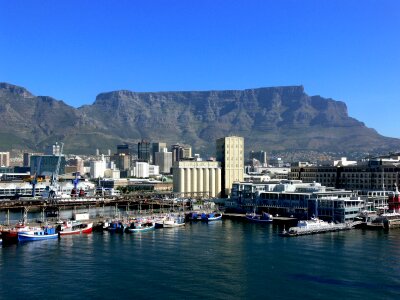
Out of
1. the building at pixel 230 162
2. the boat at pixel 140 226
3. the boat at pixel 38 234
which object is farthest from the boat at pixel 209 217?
the building at pixel 230 162

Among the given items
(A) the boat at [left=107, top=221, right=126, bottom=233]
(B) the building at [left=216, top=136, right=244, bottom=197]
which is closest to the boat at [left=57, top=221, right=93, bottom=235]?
(A) the boat at [left=107, top=221, right=126, bottom=233]

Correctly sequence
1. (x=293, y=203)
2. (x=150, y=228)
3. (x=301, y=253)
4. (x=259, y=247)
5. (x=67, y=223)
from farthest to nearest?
(x=293, y=203) < (x=150, y=228) < (x=67, y=223) < (x=259, y=247) < (x=301, y=253)

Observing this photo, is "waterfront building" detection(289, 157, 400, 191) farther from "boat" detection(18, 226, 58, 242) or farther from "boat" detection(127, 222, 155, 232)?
"boat" detection(18, 226, 58, 242)

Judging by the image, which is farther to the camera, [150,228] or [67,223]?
[150,228]

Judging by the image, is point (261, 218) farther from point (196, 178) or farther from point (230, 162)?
point (230, 162)

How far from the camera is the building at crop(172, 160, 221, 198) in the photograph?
98375 millimetres

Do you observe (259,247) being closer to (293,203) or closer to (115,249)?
(115,249)

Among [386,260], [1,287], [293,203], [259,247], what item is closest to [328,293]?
[386,260]

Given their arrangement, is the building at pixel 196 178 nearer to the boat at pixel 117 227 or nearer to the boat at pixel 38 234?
the boat at pixel 117 227

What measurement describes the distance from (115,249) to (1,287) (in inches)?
568

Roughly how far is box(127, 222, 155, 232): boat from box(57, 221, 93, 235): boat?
14.2ft

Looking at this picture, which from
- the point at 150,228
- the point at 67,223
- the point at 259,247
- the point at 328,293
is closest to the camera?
the point at 328,293

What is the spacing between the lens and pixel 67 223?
5662 centimetres

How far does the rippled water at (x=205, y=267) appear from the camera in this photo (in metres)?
32.8
